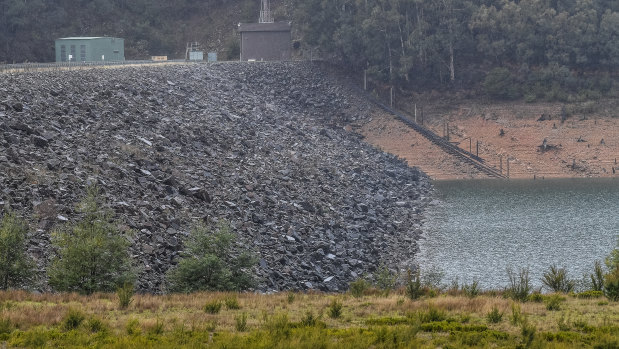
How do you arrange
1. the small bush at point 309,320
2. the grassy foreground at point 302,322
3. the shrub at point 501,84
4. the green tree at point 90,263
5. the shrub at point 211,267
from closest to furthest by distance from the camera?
the grassy foreground at point 302,322 < the small bush at point 309,320 < the green tree at point 90,263 < the shrub at point 211,267 < the shrub at point 501,84

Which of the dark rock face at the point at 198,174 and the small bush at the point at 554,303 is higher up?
the dark rock face at the point at 198,174

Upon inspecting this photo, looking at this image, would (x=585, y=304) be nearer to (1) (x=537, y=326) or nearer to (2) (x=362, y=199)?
(1) (x=537, y=326)

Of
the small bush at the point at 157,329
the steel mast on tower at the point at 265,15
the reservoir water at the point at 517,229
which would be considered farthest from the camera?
the steel mast on tower at the point at 265,15

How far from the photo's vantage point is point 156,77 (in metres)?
58.2

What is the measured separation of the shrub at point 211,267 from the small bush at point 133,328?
21.5ft

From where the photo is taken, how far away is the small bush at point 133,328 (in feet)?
57.5

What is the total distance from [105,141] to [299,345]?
23798 millimetres

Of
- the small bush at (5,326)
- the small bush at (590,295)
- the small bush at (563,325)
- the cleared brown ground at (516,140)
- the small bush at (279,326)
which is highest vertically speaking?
the cleared brown ground at (516,140)

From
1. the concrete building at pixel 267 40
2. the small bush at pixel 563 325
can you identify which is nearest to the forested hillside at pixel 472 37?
the concrete building at pixel 267 40

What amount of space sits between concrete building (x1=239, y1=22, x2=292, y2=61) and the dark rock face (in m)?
22.1

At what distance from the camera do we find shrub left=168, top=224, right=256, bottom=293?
2528cm

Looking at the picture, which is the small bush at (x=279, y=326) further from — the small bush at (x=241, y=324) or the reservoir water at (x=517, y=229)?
the reservoir water at (x=517, y=229)

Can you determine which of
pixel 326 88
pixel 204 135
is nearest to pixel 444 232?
pixel 204 135

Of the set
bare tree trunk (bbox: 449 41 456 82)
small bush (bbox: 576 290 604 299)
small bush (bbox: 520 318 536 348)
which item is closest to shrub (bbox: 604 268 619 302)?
small bush (bbox: 576 290 604 299)
